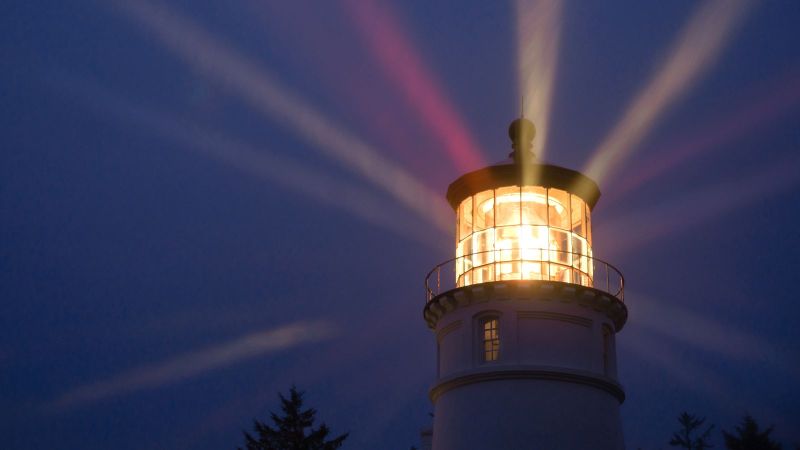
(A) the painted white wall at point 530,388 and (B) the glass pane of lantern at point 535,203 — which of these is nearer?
(A) the painted white wall at point 530,388

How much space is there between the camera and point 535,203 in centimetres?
1950

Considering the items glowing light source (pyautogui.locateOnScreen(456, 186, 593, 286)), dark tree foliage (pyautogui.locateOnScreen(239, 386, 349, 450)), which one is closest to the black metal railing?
glowing light source (pyautogui.locateOnScreen(456, 186, 593, 286))

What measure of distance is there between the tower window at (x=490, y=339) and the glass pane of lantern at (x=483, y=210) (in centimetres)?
204

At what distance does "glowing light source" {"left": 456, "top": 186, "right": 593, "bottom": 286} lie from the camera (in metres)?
18.8

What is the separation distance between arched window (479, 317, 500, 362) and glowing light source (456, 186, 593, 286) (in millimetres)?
860

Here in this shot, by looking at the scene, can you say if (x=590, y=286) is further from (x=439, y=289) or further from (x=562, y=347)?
(x=439, y=289)

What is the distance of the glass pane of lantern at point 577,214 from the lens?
19.8 m

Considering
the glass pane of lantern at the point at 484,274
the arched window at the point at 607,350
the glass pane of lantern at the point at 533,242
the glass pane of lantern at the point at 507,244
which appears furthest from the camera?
the arched window at the point at 607,350

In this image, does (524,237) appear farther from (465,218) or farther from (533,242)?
(465,218)

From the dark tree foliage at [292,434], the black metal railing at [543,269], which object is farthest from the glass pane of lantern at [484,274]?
the dark tree foliage at [292,434]

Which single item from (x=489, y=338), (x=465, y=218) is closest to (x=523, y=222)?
(x=465, y=218)

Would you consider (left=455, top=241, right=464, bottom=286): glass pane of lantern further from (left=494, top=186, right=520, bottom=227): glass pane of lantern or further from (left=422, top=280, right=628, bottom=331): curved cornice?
(left=494, top=186, right=520, bottom=227): glass pane of lantern

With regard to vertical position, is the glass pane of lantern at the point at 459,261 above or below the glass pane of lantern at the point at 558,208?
below

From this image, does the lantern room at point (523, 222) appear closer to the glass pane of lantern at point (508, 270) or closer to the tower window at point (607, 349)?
the glass pane of lantern at point (508, 270)
